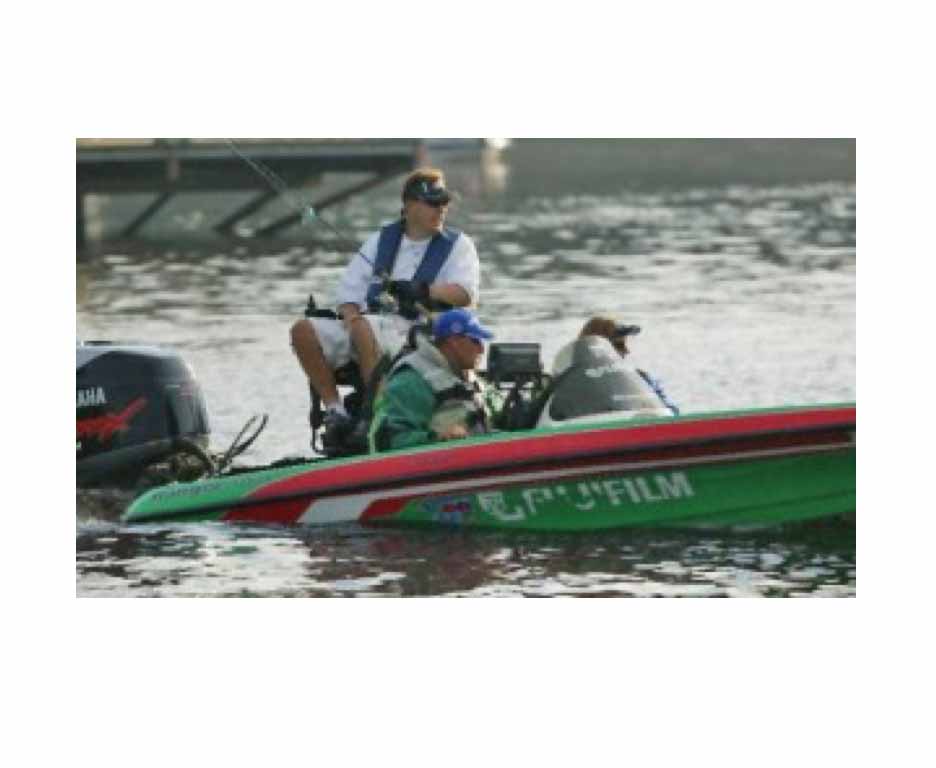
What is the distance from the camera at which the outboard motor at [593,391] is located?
11.3 meters

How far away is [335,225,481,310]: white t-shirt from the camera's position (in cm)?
1216

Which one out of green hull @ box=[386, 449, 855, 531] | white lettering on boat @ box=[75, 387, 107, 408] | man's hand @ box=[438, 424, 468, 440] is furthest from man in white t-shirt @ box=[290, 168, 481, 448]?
green hull @ box=[386, 449, 855, 531]

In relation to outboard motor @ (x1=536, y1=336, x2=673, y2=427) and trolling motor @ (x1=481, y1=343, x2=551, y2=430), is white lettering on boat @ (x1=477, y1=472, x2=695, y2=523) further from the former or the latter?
trolling motor @ (x1=481, y1=343, x2=551, y2=430)

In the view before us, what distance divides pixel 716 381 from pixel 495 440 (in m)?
5.57

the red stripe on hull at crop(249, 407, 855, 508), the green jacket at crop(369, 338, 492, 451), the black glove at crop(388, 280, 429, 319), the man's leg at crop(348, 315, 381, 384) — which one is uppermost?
the black glove at crop(388, 280, 429, 319)

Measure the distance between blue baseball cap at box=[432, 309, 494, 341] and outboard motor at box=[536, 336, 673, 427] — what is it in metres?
0.40

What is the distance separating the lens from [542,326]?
19078 millimetres

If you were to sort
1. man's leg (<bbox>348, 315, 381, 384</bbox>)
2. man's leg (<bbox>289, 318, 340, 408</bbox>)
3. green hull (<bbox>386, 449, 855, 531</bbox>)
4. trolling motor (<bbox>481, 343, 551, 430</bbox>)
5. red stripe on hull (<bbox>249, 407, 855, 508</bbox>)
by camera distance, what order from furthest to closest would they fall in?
man's leg (<bbox>289, 318, 340, 408</bbox>), man's leg (<bbox>348, 315, 381, 384</bbox>), trolling motor (<bbox>481, 343, 551, 430</bbox>), green hull (<bbox>386, 449, 855, 531</bbox>), red stripe on hull (<bbox>249, 407, 855, 508</bbox>)

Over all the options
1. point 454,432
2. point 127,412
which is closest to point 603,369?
point 454,432

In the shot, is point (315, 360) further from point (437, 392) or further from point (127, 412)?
point (437, 392)

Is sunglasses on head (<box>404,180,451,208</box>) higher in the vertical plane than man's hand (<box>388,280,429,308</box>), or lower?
higher
